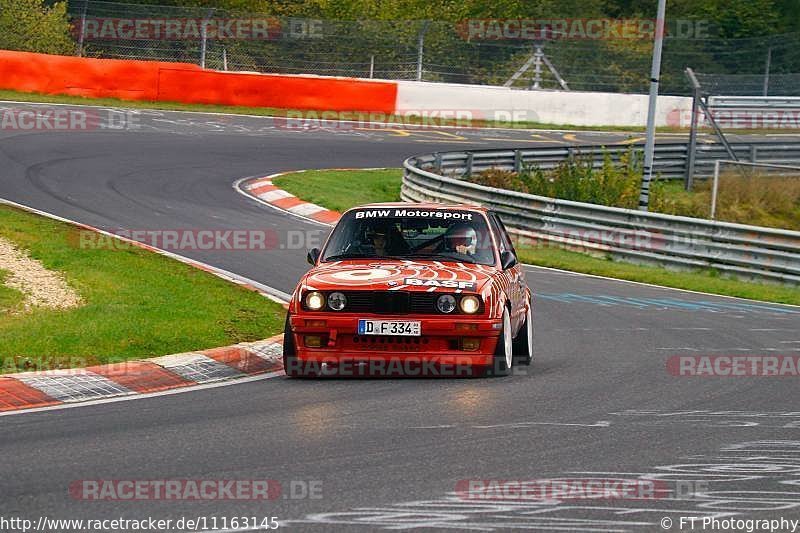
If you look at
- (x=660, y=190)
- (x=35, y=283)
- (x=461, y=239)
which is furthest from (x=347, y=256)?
(x=660, y=190)

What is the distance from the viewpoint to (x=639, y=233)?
21422mm

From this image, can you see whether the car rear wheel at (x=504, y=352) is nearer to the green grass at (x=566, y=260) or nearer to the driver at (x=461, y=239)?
the driver at (x=461, y=239)

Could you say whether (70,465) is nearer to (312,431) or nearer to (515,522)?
(312,431)

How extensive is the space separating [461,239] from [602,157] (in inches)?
842

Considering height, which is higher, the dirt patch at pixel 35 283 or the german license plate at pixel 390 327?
the german license plate at pixel 390 327

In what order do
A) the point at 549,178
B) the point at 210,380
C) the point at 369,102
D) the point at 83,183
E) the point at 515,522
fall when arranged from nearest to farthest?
the point at 515,522
the point at 210,380
the point at 83,183
the point at 549,178
the point at 369,102

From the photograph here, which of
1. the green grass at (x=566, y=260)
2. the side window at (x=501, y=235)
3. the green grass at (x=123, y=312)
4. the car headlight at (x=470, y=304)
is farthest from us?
the green grass at (x=566, y=260)

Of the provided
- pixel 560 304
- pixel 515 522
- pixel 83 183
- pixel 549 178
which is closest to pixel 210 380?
pixel 515 522

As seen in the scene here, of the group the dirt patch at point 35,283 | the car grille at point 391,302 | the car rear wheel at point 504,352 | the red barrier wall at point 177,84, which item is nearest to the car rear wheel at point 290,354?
the car grille at point 391,302

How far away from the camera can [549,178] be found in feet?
93.2

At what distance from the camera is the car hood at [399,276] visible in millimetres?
10461

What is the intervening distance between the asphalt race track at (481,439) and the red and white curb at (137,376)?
39 centimetres

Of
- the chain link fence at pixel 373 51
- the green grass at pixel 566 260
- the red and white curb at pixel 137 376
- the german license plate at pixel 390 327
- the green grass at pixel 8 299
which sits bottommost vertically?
the green grass at pixel 566 260

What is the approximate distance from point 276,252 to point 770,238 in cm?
735
